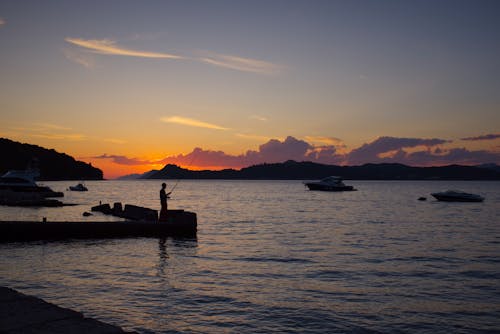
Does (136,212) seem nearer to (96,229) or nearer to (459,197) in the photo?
(96,229)

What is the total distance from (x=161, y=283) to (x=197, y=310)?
3.46 meters

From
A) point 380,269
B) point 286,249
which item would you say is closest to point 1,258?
point 286,249

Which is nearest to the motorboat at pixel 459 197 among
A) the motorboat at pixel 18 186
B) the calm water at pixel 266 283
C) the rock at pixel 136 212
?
the calm water at pixel 266 283

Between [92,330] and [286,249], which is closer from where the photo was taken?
[92,330]

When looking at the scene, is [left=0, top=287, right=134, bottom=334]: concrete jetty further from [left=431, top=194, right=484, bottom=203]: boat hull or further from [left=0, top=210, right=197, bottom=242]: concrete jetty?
[left=431, top=194, right=484, bottom=203]: boat hull

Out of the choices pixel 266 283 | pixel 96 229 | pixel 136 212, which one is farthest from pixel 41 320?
pixel 136 212

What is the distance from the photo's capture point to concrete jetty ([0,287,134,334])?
→ 23.1 feet

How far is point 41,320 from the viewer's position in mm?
7516

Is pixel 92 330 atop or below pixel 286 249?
atop

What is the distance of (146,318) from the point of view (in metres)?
10.6

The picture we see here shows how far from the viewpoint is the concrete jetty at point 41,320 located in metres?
7.04

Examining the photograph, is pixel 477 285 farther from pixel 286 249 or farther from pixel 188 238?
pixel 188 238

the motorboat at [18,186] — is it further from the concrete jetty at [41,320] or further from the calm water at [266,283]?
the concrete jetty at [41,320]

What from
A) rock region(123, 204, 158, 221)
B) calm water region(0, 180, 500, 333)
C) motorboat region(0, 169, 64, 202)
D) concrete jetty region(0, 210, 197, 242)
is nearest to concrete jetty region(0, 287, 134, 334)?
calm water region(0, 180, 500, 333)
